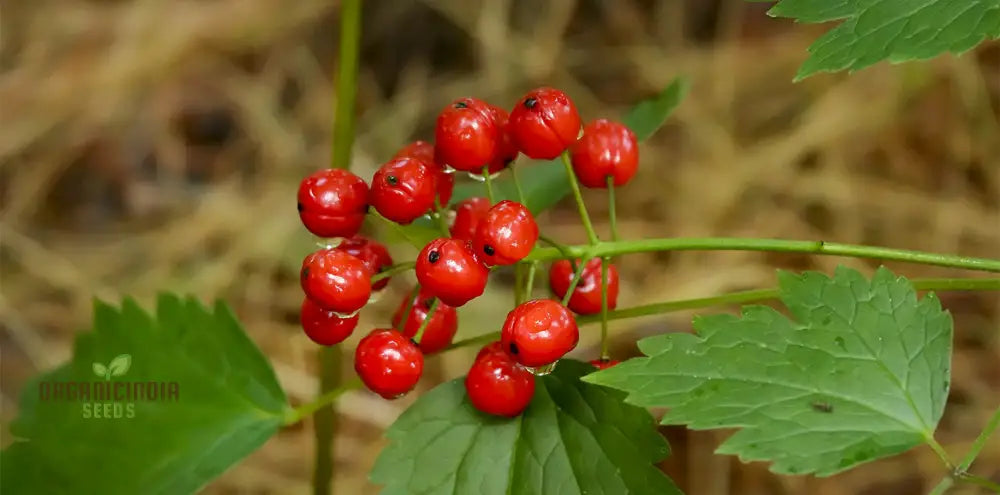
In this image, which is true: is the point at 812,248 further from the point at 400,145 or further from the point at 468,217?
the point at 400,145

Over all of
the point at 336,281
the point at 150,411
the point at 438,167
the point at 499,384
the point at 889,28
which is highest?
the point at 889,28

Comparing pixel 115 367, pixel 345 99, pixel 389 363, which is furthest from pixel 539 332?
pixel 115 367

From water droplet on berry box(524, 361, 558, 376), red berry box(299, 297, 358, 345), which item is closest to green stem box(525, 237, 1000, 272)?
water droplet on berry box(524, 361, 558, 376)

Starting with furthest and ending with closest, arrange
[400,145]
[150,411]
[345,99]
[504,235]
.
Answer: [400,145], [345,99], [150,411], [504,235]

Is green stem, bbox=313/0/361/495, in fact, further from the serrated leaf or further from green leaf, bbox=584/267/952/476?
green leaf, bbox=584/267/952/476

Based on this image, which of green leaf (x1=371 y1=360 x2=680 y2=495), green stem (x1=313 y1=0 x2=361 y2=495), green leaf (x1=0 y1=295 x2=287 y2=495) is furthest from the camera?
green stem (x1=313 y1=0 x2=361 y2=495)

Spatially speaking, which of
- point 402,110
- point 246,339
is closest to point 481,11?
point 402,110

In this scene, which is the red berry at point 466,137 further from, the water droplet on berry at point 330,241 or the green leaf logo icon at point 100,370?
the green leaf logo icon at point 100,370

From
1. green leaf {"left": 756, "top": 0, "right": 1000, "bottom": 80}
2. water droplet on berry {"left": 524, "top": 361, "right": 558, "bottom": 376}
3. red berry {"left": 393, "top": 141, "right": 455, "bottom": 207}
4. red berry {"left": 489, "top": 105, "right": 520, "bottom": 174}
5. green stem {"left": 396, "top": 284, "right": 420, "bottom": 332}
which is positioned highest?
green leaf {"left": 756, "top": 0, "right": 1000, "bottom": 80}
